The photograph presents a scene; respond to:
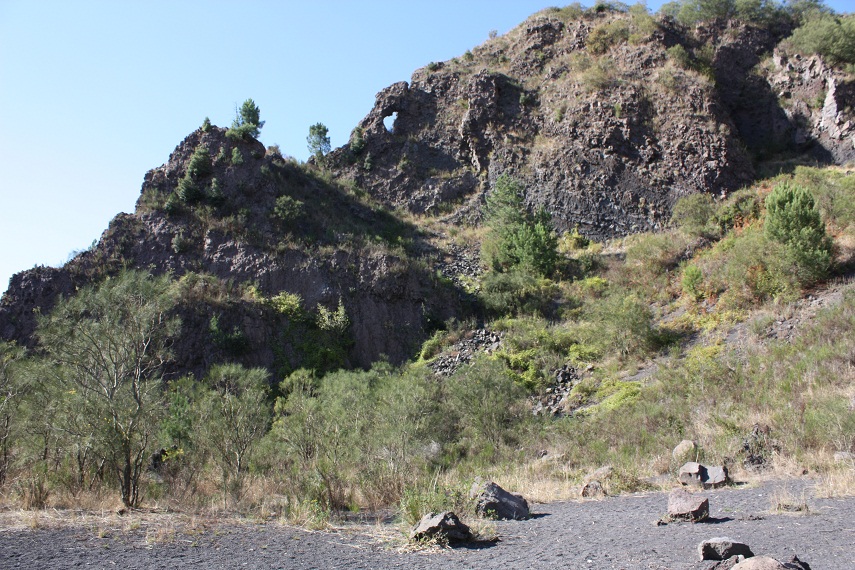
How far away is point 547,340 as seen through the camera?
21672 millimetres

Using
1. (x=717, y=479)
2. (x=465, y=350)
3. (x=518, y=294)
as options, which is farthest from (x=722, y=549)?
(x=518, y=294)

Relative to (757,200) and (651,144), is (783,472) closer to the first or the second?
(757,200)

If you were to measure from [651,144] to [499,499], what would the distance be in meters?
27.6

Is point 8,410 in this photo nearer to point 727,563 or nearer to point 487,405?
point 487,405

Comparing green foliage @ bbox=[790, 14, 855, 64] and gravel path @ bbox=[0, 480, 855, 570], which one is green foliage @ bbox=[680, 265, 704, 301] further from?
green foliage @ bbox=[790, 14, 855, 64]

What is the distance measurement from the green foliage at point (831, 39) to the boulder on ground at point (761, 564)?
123 feet

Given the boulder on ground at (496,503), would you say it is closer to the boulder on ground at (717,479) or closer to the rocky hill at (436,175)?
the boulder on ground at (717,479)

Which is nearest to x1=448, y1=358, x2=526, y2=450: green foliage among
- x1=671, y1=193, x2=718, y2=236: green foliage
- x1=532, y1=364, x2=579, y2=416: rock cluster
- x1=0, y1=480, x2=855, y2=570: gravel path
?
x1=532, y1=364, x2=579, y2=416: rock cluster

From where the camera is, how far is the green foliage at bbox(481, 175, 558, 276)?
1054 inches

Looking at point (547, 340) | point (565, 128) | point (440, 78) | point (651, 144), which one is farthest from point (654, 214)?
point (440, 78)

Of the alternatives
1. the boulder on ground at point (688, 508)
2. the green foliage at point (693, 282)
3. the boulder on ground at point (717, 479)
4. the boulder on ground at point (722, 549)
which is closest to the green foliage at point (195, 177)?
the green foliage at point (693, 282)

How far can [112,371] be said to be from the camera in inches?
395

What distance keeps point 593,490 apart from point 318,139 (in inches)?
1340

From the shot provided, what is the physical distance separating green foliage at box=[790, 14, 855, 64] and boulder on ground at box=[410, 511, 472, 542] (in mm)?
37278
